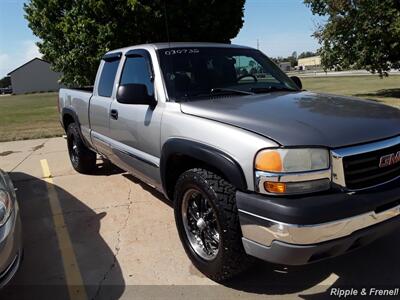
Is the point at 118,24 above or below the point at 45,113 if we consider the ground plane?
above

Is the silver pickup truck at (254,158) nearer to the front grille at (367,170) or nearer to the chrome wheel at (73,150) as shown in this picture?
the front grille at (367,170)

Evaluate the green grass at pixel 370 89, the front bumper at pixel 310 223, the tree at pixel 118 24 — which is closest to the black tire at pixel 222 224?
the front bumper at pixel 310 223

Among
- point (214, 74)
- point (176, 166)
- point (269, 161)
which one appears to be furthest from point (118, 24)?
point (269, 161)

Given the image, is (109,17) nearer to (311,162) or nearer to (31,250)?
(31,250)

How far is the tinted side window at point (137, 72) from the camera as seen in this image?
14.9 ft

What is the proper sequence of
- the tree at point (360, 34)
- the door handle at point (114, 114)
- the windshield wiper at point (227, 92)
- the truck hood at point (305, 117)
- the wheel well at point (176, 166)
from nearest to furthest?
the truck hood at point (305, 117), the wheel well at point (176, 166), the windshield wiper at point (227, 92), the door handle at point (114, 114), the tree at point (360, 34)

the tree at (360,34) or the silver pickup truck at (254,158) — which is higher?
the tree at (360,34)

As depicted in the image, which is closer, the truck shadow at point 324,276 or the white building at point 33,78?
the truck shadow at point 324,276

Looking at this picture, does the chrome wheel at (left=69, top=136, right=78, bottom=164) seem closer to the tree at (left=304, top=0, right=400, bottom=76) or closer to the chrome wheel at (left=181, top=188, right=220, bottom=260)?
A: the chrome wheel at (left=181, top=188, right=220, bottom=260)

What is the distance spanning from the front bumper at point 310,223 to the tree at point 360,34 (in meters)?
16.4

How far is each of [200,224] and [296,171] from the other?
114cm

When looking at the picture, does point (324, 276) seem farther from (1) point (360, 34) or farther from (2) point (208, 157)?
(1) point (360, 34)

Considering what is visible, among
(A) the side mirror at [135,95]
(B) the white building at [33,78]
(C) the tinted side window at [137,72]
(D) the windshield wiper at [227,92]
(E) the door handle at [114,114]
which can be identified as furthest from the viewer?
(B) the white building at [33,78]

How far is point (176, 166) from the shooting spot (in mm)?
4016
